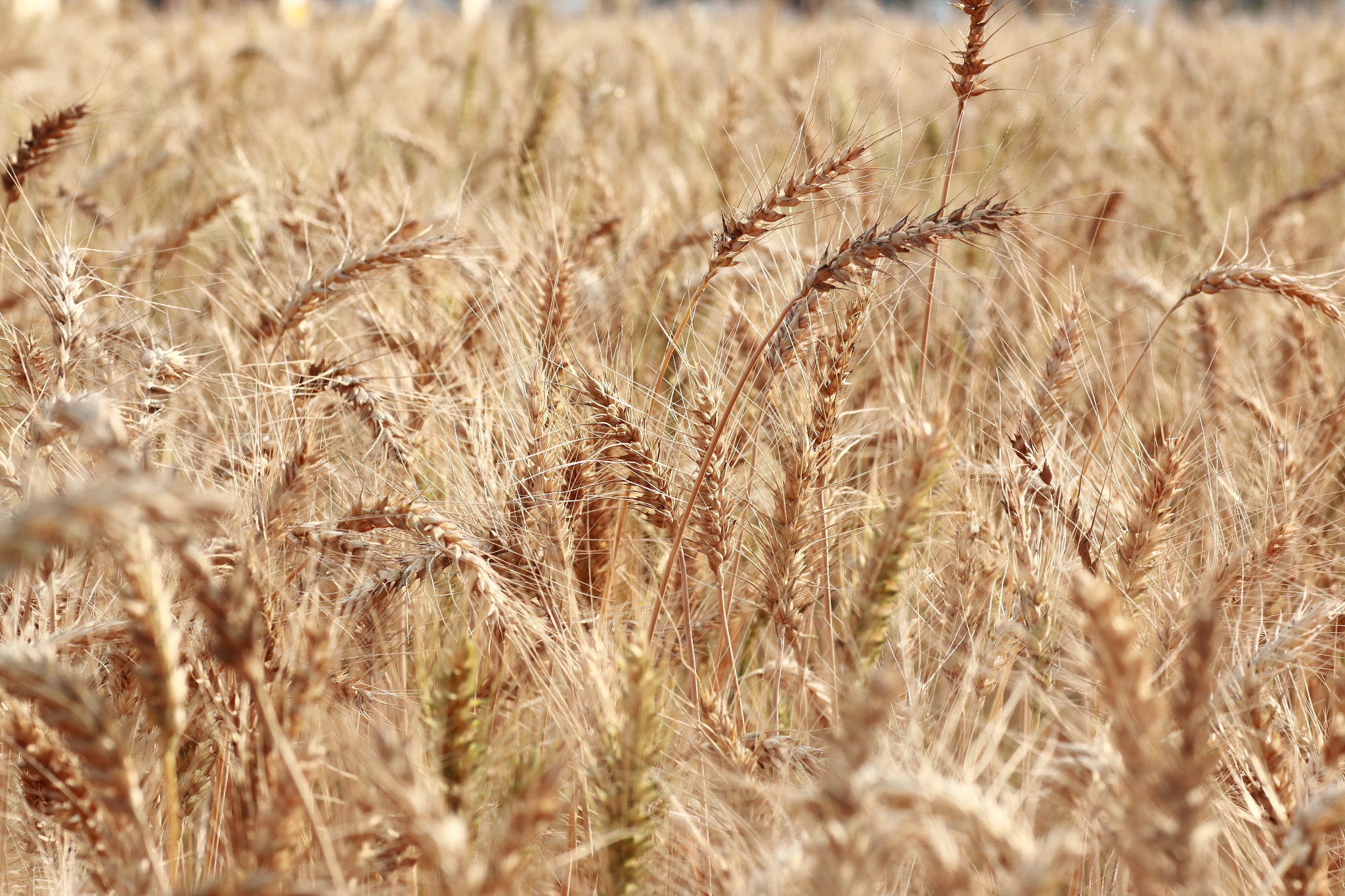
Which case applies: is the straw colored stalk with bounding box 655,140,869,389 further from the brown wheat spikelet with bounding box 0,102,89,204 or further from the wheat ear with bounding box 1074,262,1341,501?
the brown wheat spikelet with bounding box 0,102,89,204

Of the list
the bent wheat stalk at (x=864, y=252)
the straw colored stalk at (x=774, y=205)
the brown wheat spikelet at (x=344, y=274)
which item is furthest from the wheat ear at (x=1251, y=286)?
the brown wheat spikelet at (x=344, y=274)

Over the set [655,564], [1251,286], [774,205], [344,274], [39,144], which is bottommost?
[655,564]

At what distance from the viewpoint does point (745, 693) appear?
176 centimetres

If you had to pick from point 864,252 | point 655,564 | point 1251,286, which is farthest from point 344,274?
point 1251,286

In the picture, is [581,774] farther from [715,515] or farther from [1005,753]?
[1005,753]

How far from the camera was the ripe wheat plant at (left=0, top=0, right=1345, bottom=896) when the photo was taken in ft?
2.72

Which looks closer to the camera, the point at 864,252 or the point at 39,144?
the point at 864,252

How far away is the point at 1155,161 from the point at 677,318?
3.18 meters

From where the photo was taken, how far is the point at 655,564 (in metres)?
1.72

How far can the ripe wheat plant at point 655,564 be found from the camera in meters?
0.83

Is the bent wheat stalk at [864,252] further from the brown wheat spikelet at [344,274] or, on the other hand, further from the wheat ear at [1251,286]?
the brown wheat spikelet at [344,274]

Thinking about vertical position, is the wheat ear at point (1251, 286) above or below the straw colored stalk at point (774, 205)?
below

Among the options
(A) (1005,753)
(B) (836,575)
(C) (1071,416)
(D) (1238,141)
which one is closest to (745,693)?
(B) (836,575)

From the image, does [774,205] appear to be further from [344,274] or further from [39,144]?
[39,144]
